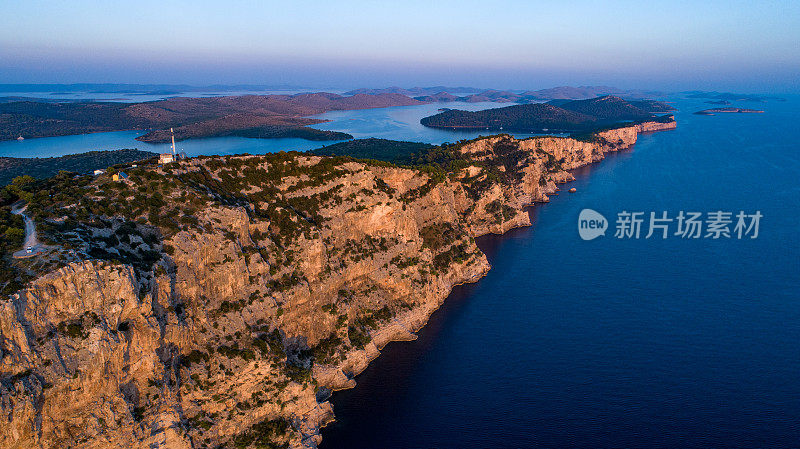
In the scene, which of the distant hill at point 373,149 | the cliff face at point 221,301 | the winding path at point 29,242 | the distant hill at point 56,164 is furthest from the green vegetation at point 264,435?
the distant hill at point 373,149

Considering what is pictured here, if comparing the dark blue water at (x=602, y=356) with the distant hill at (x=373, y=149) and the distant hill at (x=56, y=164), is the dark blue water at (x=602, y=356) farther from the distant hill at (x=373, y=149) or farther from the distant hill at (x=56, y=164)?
the distant hill at (x=56, y=164)

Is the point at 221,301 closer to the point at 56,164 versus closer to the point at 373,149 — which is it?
the point at 56,164

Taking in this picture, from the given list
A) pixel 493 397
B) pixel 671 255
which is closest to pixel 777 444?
pixel 493 397

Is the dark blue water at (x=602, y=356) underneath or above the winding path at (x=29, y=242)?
underneath

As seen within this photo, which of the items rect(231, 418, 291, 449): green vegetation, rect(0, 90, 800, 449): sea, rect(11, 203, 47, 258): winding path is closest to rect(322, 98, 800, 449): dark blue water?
rect(0, 90, 800, 449): sea

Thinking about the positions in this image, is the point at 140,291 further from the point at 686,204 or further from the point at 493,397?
the point at 686,204

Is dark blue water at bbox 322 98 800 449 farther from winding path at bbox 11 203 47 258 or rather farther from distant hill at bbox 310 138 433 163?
distant hill at bbox 310 138 433 163

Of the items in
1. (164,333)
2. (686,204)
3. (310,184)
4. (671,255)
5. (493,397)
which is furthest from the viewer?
(686,204)
